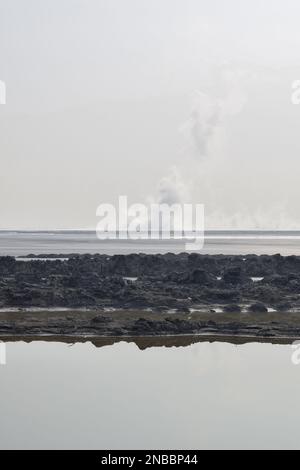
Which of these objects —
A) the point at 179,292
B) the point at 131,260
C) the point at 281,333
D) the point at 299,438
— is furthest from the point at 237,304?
the point at 299,438

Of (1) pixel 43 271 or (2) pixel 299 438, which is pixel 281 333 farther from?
(1) pixel 43 271

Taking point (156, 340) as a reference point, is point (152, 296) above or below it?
above

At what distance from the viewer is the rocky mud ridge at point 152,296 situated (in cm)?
2420

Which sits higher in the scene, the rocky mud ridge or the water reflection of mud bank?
the rocky mud ridge

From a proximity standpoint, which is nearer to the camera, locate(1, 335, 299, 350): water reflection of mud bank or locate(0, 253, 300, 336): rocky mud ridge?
locate(1, 335, 299, 350): water reflection of mud bank

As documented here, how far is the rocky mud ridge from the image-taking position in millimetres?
24203

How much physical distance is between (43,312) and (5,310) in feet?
5.29

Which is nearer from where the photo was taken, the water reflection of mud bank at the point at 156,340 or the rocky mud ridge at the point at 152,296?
the water reflection of mud bank at the point at 156,340

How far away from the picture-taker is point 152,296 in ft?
100

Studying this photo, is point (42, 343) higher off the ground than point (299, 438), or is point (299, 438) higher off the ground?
point (42, 343)

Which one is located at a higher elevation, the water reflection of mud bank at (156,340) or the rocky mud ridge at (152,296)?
the rocky mud ridge at (152,296)

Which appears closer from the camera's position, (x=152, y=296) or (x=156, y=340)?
(x=156, y=340)
